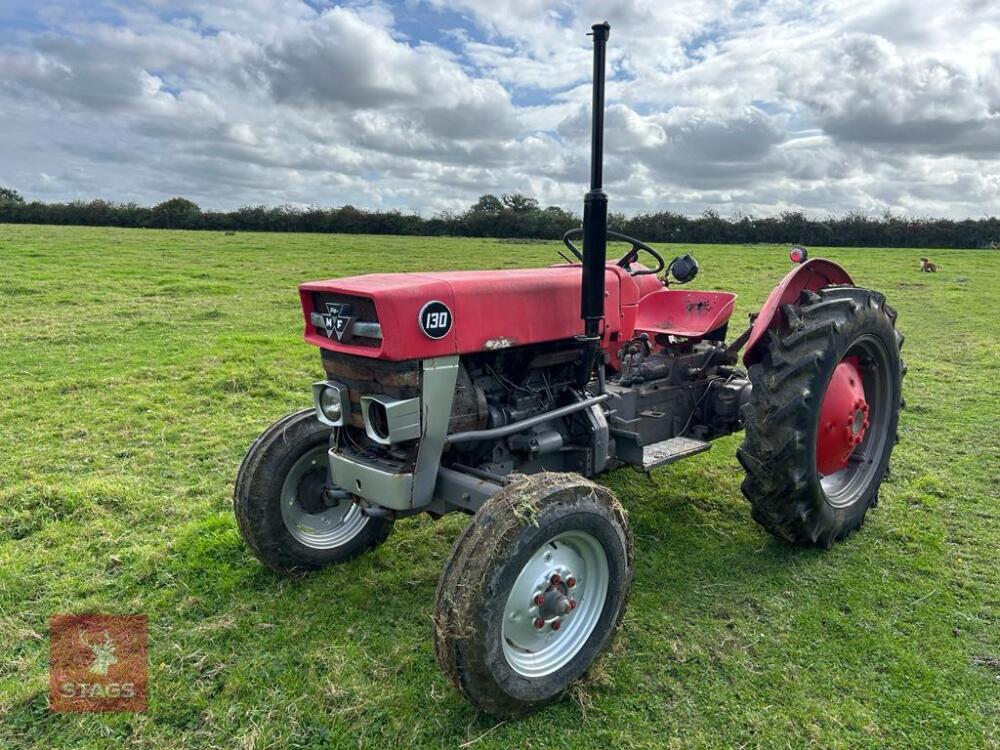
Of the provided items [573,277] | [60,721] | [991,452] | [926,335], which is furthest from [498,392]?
[926,335]

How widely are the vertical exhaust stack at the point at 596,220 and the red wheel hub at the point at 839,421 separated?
147 centimetres

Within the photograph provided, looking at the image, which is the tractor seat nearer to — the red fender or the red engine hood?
the red fender

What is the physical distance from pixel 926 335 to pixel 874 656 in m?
9.17

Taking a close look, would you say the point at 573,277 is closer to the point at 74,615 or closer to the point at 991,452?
the point at 74,615

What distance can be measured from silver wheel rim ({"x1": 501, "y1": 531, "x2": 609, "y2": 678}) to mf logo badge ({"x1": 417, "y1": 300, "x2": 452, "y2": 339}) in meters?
0.95

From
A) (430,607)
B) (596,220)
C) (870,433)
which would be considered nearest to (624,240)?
(596,220)

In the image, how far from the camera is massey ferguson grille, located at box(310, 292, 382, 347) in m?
2.93

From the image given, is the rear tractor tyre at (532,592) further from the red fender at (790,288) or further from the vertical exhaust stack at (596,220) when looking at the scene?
the red fender at (790,288)

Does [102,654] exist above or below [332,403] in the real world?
Result: below

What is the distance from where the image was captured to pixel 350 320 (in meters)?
2.99

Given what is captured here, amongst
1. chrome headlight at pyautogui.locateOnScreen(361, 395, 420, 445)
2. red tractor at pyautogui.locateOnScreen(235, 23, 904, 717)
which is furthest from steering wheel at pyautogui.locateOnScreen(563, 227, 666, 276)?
chrome headlight at pyautogui.locateOnScreen(361, 395, 420, 445)

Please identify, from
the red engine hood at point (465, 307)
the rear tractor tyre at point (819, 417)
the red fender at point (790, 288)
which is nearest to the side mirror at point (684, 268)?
the red fender at point (790, 288)

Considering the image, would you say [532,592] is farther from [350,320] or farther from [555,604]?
[350,320]

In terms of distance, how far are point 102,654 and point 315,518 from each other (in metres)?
1.11
